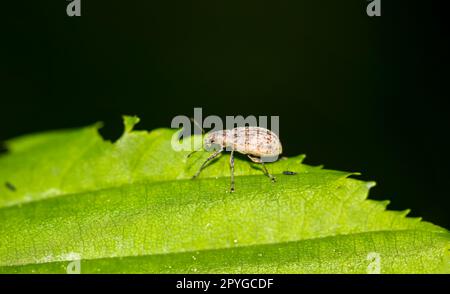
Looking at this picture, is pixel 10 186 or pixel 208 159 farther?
pixel 10 186

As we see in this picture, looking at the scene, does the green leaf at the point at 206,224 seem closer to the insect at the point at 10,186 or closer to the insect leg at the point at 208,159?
the insect leg at the point at 208,159

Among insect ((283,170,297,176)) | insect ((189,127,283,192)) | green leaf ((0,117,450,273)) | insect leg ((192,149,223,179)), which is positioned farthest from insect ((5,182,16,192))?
insect ((283,170,297,176))

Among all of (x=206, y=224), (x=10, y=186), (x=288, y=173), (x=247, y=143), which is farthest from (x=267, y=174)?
(x=10, y=186)

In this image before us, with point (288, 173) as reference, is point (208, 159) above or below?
above

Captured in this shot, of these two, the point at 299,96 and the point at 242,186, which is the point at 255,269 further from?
the point at 299,96

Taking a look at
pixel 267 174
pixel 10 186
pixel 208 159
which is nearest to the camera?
pixel 267 174

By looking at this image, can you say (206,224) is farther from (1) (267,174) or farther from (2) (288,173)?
(2) (288,173)

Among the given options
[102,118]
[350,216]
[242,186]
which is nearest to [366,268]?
[350,216]

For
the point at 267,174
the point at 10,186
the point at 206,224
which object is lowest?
the point at 206,224

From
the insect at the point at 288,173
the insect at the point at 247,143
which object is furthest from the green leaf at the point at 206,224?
the insect at the point at 247,143
